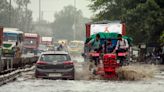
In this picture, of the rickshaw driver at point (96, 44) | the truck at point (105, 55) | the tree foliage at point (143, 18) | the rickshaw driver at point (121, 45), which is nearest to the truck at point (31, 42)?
the tree foliage at point (143, 18)

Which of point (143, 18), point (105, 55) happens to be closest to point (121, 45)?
point (105, 55)

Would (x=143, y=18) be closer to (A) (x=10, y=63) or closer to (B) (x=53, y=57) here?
(A) (x=10, y=63)

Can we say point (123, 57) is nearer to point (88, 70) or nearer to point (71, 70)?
point (88, 70)

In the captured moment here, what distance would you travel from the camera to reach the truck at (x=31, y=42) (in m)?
84.3

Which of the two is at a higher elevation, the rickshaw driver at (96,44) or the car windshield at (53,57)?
the rickshaw driver at (96,44)

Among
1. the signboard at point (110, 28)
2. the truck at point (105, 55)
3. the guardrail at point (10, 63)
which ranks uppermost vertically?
the signboard at point (110, 28)

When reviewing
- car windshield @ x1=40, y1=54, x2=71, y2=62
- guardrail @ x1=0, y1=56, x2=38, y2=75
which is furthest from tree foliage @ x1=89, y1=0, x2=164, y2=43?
car windshield @ x1=40, y1=54, x2=71, y2=62

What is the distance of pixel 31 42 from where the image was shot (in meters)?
85.3

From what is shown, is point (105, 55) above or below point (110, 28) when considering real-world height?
below

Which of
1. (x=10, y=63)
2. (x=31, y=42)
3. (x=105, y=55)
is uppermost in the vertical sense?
(x=105, y=55)

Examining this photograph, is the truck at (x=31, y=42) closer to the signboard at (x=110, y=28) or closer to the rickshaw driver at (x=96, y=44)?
the signboard at (x=110, y=28)

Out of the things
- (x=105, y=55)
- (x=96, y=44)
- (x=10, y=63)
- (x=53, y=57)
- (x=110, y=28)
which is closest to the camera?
(x=53, y=57)

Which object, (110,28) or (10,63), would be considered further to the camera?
(110,28)

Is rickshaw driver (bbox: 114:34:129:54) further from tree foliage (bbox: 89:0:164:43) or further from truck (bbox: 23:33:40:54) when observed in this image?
truck (bbox: 23:33:40:54)
